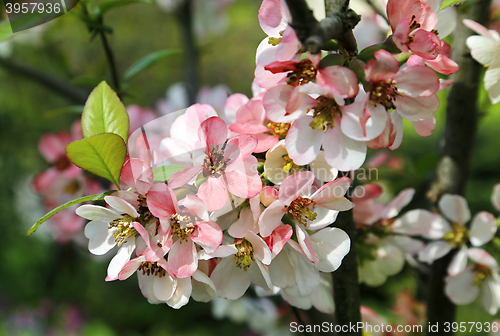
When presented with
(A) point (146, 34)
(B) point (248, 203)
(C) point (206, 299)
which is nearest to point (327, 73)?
(B) point (248, 203)

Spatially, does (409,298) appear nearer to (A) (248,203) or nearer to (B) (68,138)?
(A) (248,203)

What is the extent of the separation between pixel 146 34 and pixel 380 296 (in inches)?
135

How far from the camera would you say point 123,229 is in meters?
0.44

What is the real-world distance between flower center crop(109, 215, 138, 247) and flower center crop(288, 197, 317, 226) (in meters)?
0.19

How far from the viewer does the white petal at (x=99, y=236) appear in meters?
0.46

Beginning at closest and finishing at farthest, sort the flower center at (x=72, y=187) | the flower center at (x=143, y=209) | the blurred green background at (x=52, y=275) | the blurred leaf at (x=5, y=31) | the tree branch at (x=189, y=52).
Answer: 1. the flower center at (x=143, y=209)
2. the blurred leaf at (x=5, y=31)
3. the flower center at (x=72, y=187)
4. the tree branch at (x=189, y=52)
5. the blurred green background at (x=52, y=275)

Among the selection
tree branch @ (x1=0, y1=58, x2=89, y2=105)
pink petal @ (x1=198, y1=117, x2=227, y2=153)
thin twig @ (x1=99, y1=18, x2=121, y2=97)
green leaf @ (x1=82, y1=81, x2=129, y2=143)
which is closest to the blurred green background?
tree branch @ (x1=0, y1=58, x2=89, y2=105)

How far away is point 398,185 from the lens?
1135 mm

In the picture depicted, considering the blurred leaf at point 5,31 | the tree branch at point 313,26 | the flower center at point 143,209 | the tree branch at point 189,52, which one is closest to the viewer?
the tree branch at point 313,26

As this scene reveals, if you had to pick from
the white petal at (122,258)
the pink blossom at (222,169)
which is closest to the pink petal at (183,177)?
the pink blossom at (222,169)

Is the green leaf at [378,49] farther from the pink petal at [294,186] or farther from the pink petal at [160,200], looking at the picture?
the pink petal at [160,200]

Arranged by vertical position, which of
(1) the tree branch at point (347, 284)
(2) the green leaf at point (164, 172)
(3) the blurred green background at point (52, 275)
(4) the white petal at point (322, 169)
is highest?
(2) the green leaf at point (164, 172)

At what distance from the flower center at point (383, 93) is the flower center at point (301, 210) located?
0.14 m

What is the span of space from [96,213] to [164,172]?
0.30 feet
